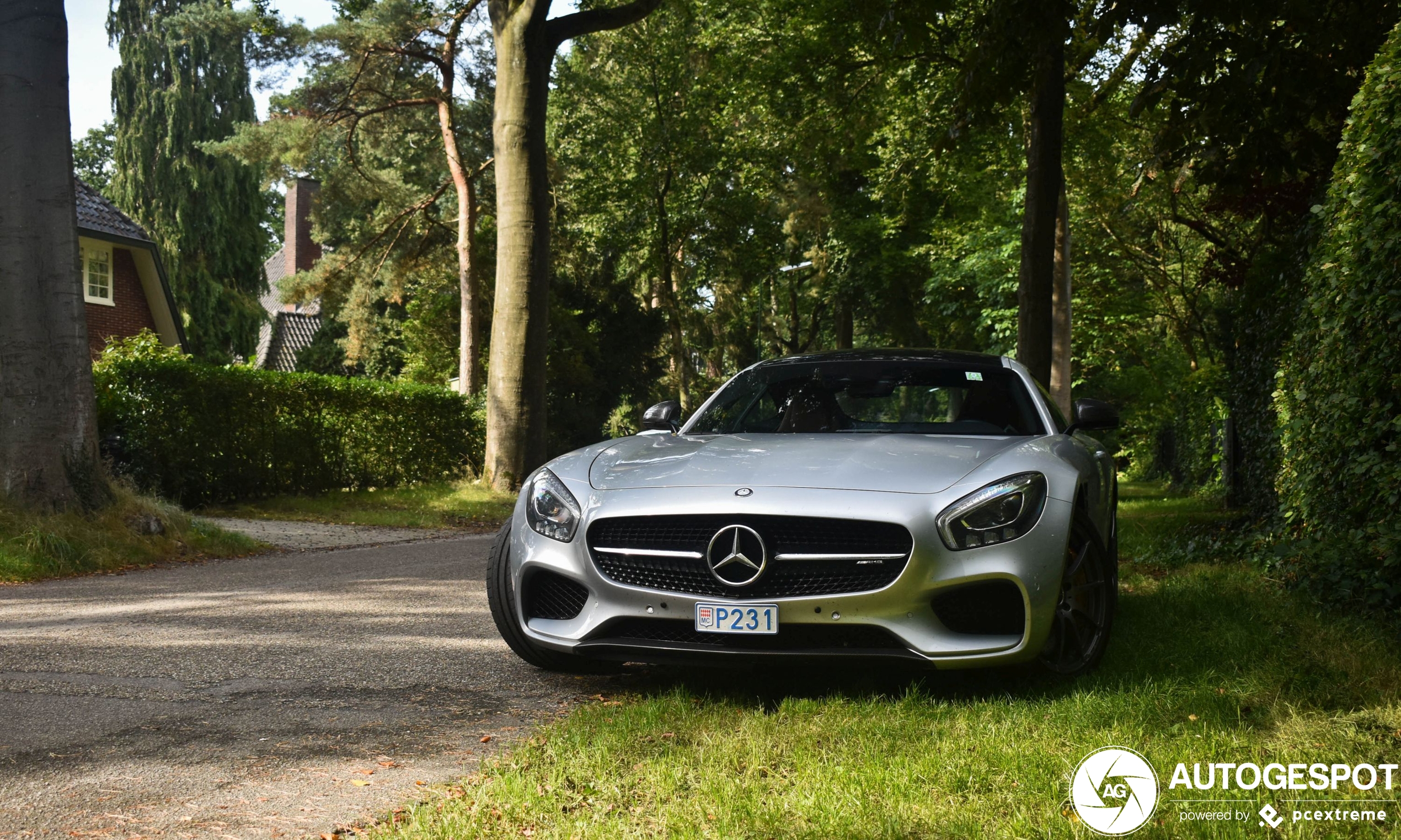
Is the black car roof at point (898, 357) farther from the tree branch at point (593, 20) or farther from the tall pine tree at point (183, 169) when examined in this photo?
the tall pine tree at point (183, 169)

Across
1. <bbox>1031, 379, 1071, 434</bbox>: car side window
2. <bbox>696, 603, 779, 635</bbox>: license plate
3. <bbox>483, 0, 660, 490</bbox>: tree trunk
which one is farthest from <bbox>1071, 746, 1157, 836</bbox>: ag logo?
<bbox>483, 0, 660, 490</bbox>: tree trunk

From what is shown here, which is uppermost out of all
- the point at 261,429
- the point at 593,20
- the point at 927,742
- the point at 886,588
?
the point at 593,20

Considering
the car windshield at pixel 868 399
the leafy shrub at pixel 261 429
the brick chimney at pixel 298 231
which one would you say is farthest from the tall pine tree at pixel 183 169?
the car windshield at pixel 868 399

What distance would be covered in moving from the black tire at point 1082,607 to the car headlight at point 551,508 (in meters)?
1.88

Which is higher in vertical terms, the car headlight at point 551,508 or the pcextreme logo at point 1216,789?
the car headlight at point 551,508

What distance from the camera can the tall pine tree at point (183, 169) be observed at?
39.5m

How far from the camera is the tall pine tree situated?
130 ft

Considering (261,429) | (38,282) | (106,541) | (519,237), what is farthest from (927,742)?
(519,237)

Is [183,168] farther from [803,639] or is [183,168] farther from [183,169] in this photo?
[803,639]

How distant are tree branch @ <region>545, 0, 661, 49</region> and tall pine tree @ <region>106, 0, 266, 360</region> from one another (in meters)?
24.9

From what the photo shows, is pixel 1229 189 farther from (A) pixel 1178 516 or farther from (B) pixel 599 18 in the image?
(B) pixel 599 18

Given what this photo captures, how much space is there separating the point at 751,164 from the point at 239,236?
18.2 m

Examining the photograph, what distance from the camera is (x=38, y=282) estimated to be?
397 inches

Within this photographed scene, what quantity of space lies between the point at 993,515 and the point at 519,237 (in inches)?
551
